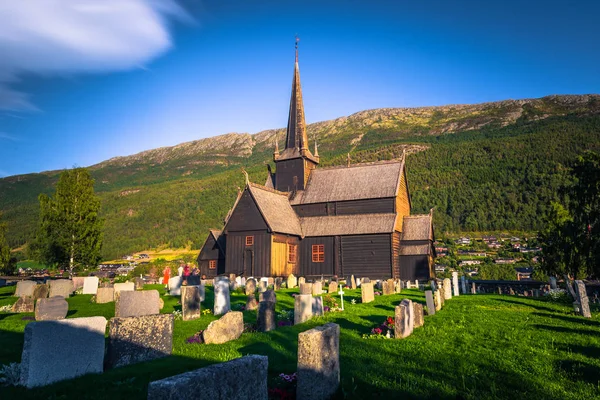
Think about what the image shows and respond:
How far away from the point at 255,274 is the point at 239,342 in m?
24.5

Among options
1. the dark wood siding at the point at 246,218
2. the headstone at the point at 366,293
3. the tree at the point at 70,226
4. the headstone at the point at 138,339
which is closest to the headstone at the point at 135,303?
the headstone at the point at 138,339

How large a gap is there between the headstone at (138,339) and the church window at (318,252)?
29.2 m

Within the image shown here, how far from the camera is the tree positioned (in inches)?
1334

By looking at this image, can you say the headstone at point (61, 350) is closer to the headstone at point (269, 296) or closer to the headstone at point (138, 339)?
the headstone at point (138, 339)

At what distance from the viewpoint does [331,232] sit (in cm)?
3800

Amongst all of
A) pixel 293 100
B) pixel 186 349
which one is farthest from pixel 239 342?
pixel 293 100

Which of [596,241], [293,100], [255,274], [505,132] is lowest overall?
[255,274]

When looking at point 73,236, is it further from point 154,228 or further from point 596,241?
point 154,228

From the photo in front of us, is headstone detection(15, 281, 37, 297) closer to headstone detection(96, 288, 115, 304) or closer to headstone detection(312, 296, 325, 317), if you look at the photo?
headstone detection(96, 288, 115, 304)

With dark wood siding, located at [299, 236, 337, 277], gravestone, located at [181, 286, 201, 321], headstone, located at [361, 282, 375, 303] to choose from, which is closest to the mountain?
dark wood siding, located at [299, 236, 337, 277]

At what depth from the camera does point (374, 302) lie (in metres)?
Result: 19.0

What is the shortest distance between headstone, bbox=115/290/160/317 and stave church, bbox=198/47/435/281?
21969mm

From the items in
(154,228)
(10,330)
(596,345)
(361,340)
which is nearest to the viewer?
(596,345)

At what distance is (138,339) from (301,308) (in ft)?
18.8
